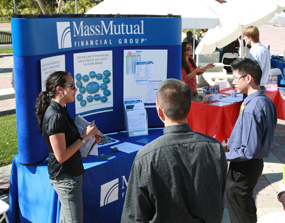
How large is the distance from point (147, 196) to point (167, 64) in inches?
123

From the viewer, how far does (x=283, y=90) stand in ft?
35.5

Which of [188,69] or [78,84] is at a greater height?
[188,69]

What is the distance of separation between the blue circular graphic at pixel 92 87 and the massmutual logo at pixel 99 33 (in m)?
0.48

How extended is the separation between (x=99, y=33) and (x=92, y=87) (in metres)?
0.67

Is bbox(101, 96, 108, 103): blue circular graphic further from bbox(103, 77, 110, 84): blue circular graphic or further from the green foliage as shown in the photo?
the green foliage

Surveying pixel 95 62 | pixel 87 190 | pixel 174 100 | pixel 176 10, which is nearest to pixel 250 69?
pixel 174 100

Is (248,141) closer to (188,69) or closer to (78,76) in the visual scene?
(78,76)

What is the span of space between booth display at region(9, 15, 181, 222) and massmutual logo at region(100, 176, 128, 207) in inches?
0.5

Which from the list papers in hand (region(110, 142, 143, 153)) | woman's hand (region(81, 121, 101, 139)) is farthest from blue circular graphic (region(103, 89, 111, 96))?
woman's hand (region(81, 121, 101, 139))

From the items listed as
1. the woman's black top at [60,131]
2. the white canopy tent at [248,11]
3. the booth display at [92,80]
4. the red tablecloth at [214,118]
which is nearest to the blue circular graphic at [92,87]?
the booth display at [92,80]

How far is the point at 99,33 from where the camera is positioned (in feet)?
13.5

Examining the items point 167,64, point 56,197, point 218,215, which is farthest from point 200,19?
point 218,215

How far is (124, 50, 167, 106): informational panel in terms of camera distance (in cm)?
454

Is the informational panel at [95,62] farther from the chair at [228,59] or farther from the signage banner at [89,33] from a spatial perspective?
the chair at [228,59]
